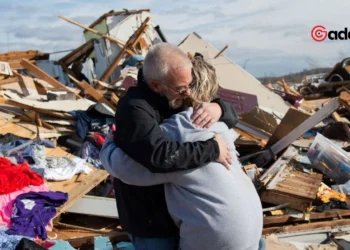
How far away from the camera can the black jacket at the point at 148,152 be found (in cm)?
171

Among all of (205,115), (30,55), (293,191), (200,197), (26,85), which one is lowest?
(30,55)

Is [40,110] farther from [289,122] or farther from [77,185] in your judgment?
[289,122]

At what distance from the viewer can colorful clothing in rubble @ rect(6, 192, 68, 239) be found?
4.15 m

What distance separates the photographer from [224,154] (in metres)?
1.83

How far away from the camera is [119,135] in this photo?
1.79 m

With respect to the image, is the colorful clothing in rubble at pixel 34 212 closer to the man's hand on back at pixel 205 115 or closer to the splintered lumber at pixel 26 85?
the man's hand on back at pixel 205 115

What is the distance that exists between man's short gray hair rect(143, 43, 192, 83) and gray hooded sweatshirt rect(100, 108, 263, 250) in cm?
18

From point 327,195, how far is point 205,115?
3.59 metres

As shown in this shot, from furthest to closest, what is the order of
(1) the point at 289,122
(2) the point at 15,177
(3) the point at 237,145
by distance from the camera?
1. (3) the point at 237,145
2. (1) the point at 289,122
3. (2) the point at 15,177

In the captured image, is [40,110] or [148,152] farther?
[40,110]

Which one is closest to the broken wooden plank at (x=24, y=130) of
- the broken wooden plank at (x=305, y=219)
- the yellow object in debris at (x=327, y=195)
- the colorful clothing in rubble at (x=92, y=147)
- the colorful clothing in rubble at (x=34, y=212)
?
the colorful clothing in rubble at (x=92, y=147)

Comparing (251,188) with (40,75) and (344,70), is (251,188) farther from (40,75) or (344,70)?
(344,70)

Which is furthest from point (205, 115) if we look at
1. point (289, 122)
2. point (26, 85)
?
point (26, 85)

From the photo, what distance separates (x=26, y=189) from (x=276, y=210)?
251cm
